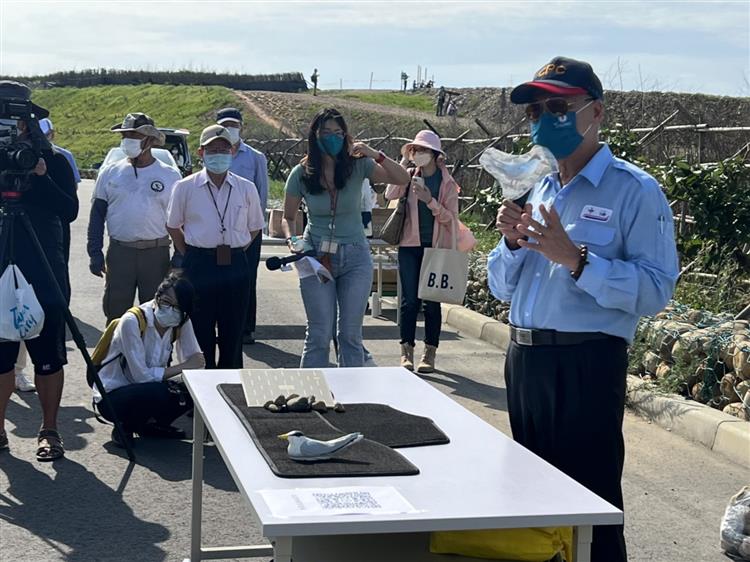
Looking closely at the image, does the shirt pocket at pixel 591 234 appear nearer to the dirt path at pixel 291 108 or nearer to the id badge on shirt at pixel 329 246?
the id badge on shirt at pixel 329 246

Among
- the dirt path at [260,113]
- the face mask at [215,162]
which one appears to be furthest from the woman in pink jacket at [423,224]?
the dirt path at [260,113]

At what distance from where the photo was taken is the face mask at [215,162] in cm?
783

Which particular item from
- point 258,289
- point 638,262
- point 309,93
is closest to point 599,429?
point 638,262

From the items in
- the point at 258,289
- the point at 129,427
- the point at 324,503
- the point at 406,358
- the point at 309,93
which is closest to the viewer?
the point at 324,503

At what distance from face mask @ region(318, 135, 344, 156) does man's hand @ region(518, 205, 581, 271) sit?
12.0 ft

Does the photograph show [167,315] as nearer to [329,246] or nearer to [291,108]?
[329,246]

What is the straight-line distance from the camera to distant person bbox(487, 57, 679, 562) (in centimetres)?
381

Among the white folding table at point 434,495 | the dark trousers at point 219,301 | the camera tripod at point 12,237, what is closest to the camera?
the white folding table at point 434,495

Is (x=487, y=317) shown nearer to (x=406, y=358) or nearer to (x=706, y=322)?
(x=406, y=358)

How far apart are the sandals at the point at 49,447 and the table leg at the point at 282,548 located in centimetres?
422

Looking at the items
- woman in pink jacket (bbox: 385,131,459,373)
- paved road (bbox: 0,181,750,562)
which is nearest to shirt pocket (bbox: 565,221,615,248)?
paved road (bbox: 0,181,750,562)

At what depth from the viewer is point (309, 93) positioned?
329ft

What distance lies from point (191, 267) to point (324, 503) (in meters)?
4.90

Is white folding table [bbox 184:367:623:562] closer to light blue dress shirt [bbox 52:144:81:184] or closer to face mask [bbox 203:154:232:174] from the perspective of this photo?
face mask [bbox 203:154:232:174]
